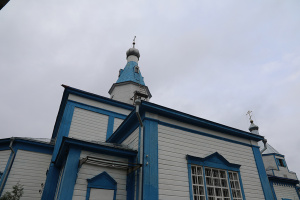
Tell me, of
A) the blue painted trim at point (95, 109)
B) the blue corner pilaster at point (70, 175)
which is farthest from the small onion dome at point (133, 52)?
the blue corner pilaster at point (70, 175)

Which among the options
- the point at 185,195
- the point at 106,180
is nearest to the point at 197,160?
the point at 185,195

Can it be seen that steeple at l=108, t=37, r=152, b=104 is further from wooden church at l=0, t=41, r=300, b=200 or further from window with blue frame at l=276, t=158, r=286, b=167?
window with blue frame at l=276, t=158, r=286, b=167

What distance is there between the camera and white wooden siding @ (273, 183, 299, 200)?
13671 millimetres

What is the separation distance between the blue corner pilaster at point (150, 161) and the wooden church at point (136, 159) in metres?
0.03

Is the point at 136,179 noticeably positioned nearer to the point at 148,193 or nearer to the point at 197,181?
the point at 148,193

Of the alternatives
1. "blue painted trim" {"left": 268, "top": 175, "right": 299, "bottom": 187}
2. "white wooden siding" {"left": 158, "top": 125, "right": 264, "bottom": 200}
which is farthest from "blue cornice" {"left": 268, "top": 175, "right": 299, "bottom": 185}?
"white wooden siding" {"left": 158, "top": 125, "right": 264, "bottom": 200}

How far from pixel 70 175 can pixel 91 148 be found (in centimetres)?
118

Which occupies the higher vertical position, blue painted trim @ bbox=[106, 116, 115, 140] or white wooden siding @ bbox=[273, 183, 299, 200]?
blue painted trim @ bbox=[106, 116, 115, 140]

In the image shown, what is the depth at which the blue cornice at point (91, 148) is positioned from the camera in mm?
7297

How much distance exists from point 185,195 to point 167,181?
90 centimetres

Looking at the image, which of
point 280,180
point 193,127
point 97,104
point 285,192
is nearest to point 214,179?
point 193,127

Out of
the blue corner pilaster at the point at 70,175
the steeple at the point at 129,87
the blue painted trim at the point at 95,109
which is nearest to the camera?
the blue corner pilaster at the point at 70,175

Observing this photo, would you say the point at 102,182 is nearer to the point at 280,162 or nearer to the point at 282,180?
the point at 282,180

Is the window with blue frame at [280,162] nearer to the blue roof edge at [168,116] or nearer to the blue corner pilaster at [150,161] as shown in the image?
the blue roof edge at [168,116]
